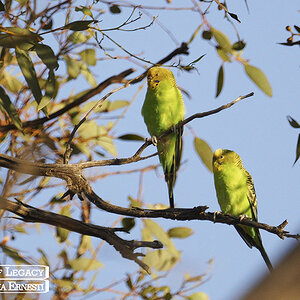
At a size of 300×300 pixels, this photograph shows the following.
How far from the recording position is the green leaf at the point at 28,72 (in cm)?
149

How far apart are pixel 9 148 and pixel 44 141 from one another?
157 millimetres

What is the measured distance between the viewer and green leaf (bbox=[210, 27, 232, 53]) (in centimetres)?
174

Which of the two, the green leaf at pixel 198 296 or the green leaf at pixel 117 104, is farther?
the green leaf at pixel 117 104

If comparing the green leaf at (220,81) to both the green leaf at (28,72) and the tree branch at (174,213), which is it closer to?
the tree branch at (174,213)

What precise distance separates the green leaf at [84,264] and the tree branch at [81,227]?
0.45m

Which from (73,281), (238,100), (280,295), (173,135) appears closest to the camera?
(280,295)

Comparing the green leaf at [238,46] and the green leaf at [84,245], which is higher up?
the green leaf at [238,46]

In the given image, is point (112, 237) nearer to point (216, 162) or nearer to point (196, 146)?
point (196, 146)

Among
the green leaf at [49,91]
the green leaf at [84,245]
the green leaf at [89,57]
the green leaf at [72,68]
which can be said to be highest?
the green leaf at [89,57]

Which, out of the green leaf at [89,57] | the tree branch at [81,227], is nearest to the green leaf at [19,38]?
the tree branch at [81,227]

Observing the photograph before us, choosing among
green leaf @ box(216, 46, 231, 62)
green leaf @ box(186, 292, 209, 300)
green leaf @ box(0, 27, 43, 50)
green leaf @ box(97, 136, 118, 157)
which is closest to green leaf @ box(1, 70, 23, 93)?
green leaf @ box(97, 136, 118, 157)

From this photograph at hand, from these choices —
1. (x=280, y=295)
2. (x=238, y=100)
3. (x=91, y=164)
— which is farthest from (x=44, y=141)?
(x=280, y=295)

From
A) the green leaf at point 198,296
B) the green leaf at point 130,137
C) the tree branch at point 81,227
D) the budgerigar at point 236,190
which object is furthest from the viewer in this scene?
the budgerigar at point 236,190

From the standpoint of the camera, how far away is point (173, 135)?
89.3 inches
